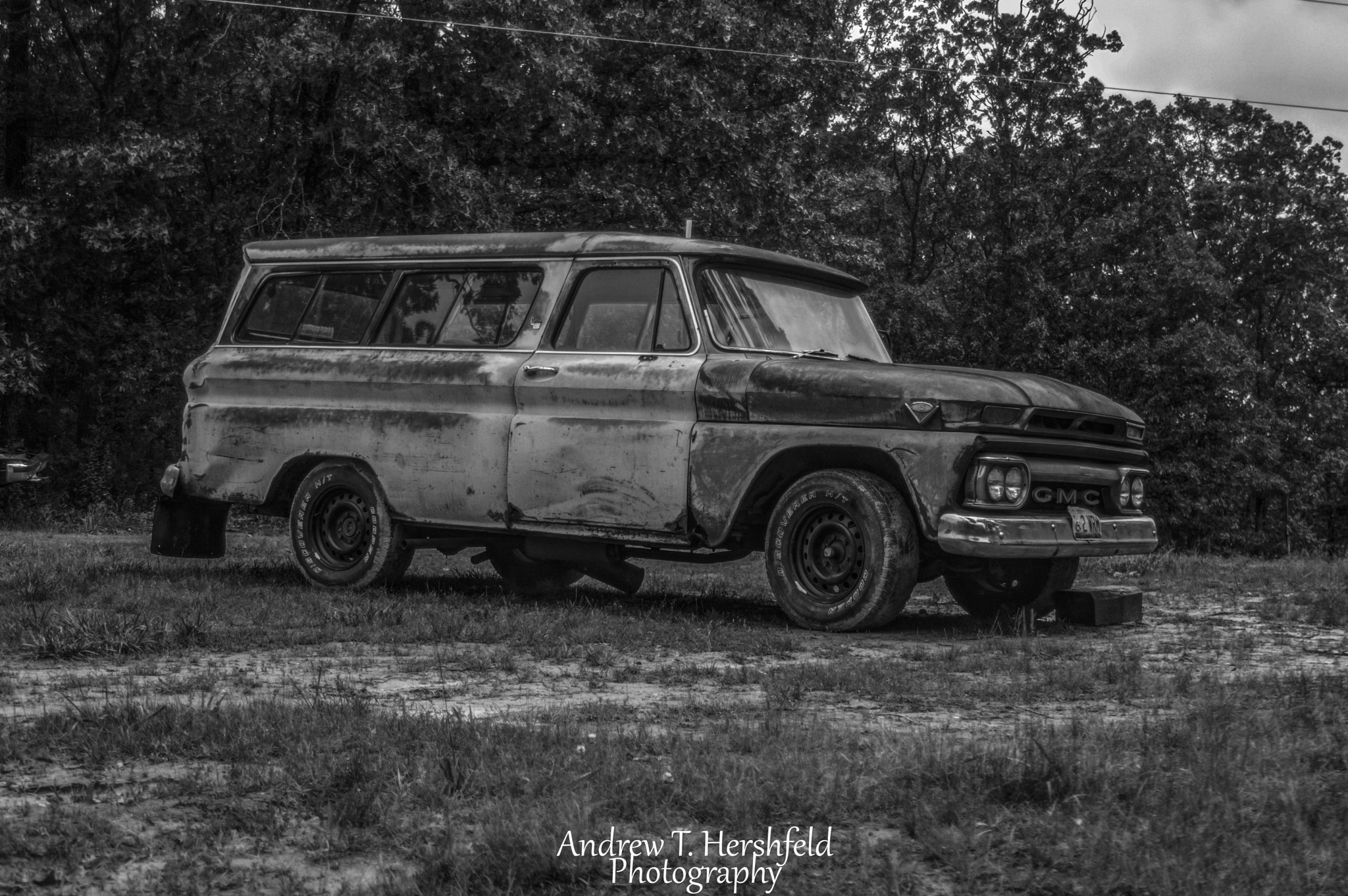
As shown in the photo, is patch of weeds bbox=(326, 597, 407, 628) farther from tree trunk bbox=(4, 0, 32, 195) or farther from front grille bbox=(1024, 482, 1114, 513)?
tree trunk bbox=(4, 0, 32, 195)

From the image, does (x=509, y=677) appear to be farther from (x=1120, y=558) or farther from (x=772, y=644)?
(x=1120, y=558)

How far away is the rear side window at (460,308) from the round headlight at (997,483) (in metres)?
3.00

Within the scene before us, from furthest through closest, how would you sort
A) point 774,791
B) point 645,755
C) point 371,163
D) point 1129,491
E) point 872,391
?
point 371,163
point 1129,491
point 872,391
point 645,755
point 774,791

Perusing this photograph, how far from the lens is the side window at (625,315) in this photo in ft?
27.9

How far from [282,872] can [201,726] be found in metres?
1.36

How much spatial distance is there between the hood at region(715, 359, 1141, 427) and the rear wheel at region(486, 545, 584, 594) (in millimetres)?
2729

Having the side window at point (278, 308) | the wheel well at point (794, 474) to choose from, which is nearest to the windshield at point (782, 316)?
the wheel well at point (794, 474)

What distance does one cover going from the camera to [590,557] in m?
8.95

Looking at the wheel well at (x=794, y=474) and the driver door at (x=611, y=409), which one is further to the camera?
the driver door at (x=611, y=409)

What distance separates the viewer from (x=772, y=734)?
178 inches

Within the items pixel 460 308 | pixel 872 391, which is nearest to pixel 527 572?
pixel 460 308

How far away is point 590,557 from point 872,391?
212cm

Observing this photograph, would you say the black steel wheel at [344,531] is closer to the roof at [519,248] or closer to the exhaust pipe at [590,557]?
the exhaust pipe at [590,557]

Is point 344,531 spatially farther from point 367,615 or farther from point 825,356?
point 825,356
